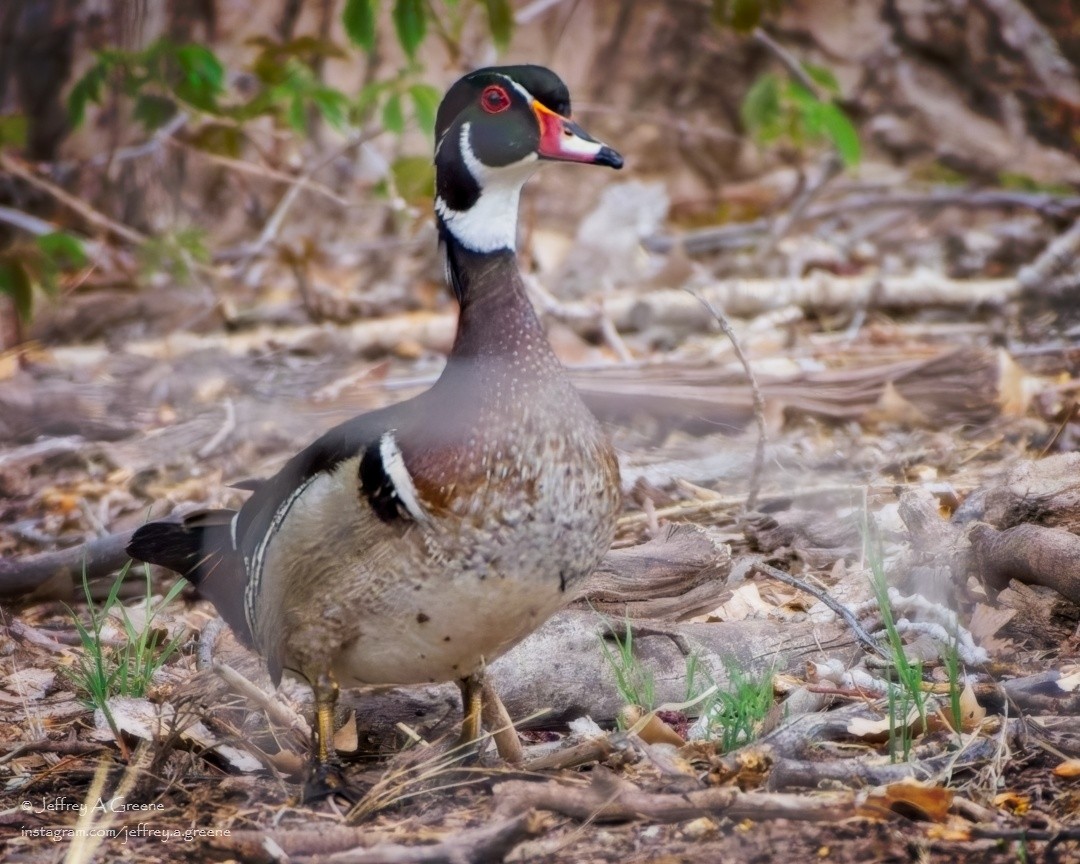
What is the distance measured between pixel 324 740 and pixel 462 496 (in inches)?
26.0

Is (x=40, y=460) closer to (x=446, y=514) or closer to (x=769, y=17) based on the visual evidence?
(x=446, y=514)

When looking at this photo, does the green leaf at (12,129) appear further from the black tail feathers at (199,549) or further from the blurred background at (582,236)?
the black tail feathers at (199,549)

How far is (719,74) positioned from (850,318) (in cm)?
293

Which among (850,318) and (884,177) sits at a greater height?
(884,177)

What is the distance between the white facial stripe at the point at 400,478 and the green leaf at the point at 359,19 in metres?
2.83

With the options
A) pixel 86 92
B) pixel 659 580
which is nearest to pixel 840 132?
pixel 86 92

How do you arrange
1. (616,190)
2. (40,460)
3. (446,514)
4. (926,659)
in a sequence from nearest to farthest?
1. (446,514)
2. (926,659)
3. (40,460)
4. (616,190)

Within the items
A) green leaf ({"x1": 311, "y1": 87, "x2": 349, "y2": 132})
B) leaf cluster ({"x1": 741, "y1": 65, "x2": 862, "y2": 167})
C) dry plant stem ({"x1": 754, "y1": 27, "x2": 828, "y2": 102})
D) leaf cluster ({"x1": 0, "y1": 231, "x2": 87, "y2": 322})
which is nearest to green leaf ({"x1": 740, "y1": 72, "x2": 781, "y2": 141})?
leaf cluster ({"x1": 741, "y1": 65, "x2": 862, "y2": 167})

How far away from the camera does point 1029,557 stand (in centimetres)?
329

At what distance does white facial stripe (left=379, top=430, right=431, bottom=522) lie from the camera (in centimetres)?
275

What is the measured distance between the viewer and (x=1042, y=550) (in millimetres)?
3273

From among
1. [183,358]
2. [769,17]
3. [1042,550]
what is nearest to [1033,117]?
[769,17]

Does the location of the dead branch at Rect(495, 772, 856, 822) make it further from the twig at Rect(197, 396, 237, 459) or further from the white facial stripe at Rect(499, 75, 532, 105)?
the twig at Rect(197, 396, 237, 459)

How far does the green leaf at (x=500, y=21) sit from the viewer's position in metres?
5.25
